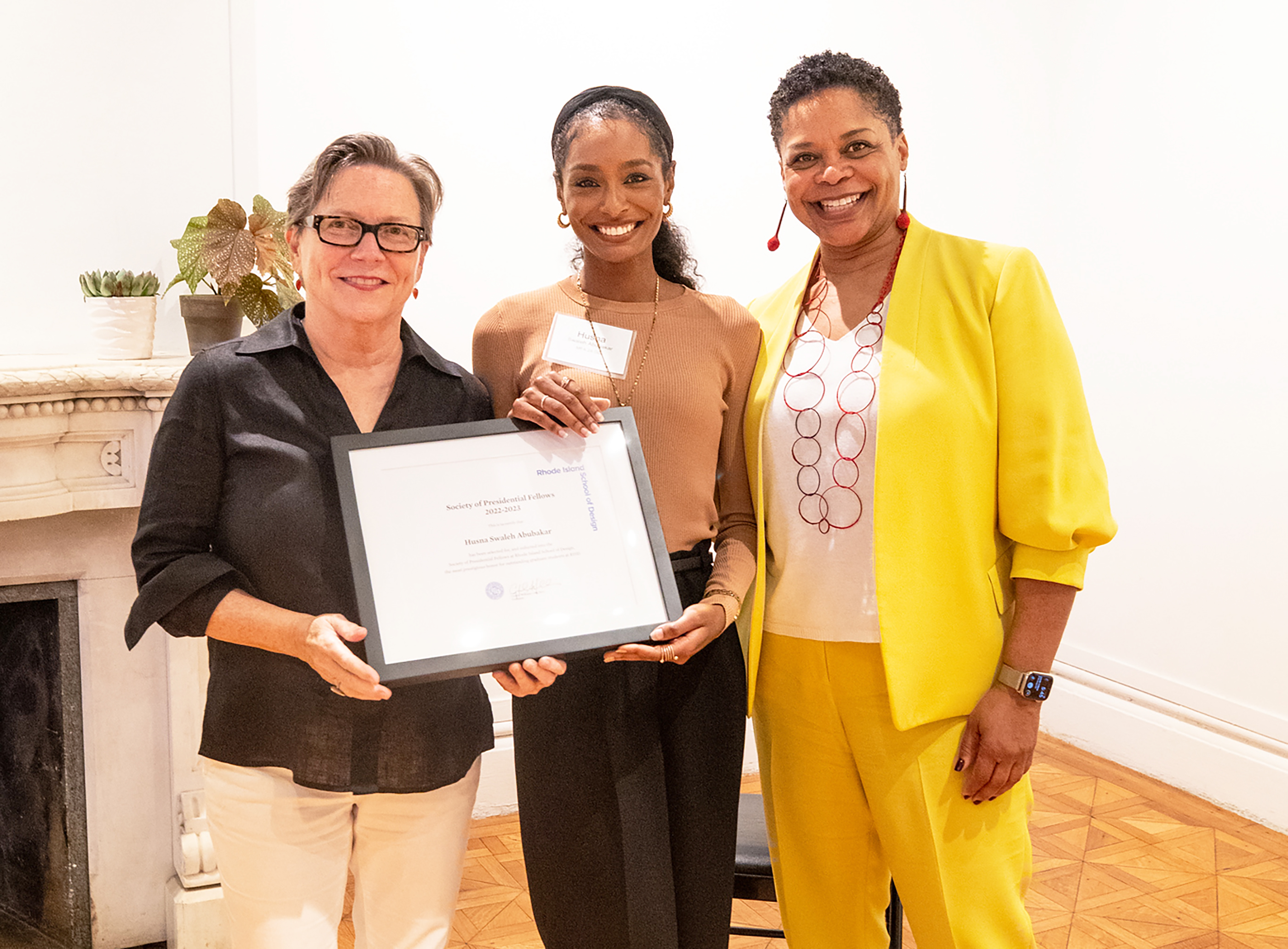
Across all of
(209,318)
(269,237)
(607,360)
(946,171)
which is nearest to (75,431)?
(209,318)

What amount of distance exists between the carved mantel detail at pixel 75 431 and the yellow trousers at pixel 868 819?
1594mm

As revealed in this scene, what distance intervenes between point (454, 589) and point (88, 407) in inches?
57.5

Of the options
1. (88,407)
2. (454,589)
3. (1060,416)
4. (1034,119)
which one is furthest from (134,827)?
(1034,119)

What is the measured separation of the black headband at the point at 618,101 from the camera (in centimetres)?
160

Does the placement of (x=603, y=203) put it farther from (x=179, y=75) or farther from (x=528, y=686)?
(x=179, y=75)

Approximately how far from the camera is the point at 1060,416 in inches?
60.2

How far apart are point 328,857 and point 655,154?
1.15 meters

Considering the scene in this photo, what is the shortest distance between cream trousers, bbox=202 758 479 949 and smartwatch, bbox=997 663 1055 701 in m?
0.84

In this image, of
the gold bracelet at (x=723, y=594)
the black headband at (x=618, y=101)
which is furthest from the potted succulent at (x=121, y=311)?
the gold bracelet at (x=723, y=594)

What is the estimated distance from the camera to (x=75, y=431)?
2.32 m

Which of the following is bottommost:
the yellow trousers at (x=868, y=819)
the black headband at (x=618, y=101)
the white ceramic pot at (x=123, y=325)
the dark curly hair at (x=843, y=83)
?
the yellow trousers at (x=868, y=819)

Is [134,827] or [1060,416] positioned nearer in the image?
[1060,416]

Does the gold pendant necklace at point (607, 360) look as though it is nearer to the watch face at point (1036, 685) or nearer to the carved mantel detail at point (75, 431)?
the watch face at point (1036, 685)

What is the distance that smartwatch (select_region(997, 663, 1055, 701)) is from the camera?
156 cm
